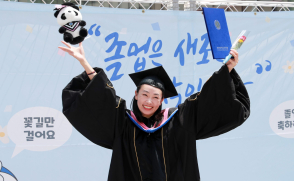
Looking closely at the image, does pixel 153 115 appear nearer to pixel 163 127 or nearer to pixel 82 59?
pixel 163 127

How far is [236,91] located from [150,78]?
46 centimetres

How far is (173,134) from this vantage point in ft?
5.43

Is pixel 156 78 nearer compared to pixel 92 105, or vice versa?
pixel 92 105

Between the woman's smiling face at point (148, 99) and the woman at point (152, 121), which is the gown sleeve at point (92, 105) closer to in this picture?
the woman at point (152, 121)

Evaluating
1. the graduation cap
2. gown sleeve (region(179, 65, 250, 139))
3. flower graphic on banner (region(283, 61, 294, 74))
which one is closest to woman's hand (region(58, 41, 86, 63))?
the graduation cap

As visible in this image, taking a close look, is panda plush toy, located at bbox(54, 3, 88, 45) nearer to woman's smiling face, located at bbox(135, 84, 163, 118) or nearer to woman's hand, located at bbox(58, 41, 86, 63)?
woman's hand, located at bbox(58, 41, 86, 63)

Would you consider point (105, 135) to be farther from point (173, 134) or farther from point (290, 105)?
point (290, 105)

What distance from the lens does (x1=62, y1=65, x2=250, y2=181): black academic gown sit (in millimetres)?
1562

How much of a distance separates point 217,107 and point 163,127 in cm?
30

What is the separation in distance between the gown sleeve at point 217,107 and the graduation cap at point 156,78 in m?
0.15

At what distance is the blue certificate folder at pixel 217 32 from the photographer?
1580mm

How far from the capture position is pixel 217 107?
161 cm

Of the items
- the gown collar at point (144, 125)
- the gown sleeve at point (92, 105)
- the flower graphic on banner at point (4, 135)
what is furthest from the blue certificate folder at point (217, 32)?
the flower graphic on banner at point (4, 135)

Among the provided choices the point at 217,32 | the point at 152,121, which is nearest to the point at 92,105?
the point at 152,121
